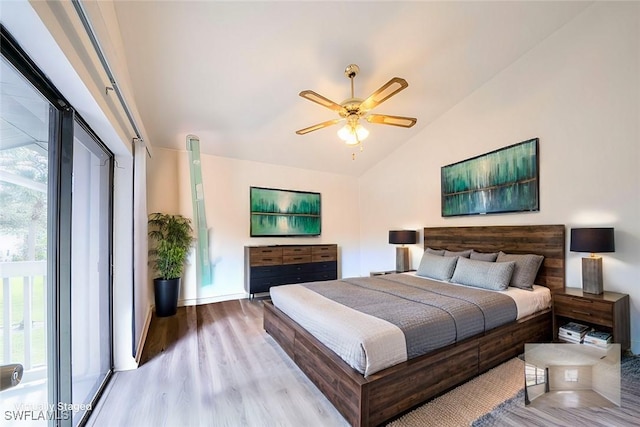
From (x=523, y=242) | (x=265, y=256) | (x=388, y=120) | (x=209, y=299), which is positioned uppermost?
(x=388, y=120)

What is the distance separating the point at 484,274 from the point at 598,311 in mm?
942

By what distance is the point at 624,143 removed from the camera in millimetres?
2592

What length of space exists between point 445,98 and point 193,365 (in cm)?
473

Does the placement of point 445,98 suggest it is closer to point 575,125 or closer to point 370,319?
point 575,125

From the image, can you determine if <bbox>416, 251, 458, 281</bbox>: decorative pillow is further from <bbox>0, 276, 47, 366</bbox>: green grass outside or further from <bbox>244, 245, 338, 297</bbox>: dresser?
<bbox>0, 276, 47, 366</bbox>: green grass outside

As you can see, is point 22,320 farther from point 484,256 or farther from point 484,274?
point 484,256

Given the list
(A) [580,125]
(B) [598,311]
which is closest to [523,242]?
(B) [598,311]

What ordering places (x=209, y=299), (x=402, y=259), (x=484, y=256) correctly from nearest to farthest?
(x=484, y=256), (x=209, y=299), (x=402, y=259)

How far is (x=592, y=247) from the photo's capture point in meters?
2.54

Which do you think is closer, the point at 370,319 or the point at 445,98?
the point at 370,319

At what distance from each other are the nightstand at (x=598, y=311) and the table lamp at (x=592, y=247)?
0.34 feet

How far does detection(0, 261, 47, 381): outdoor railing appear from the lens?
1.16 metres

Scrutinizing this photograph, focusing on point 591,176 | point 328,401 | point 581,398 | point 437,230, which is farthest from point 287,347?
point 591,176

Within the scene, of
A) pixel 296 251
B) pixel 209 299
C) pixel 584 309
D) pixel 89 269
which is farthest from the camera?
pixel 296 251
